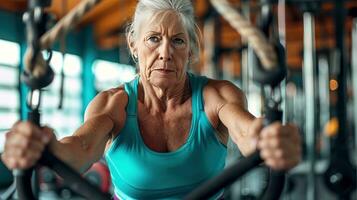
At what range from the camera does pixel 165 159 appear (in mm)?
1462

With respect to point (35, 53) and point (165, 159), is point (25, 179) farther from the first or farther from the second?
point (165, 159)

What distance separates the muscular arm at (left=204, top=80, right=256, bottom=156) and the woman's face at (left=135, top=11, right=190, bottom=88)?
15 cm

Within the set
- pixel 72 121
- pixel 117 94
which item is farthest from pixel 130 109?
pixel 72 121

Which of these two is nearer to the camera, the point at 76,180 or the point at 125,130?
the point at 76,180

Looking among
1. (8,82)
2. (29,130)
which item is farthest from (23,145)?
(8,82)

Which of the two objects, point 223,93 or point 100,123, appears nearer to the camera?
point 100,123

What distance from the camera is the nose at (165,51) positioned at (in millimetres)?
1302

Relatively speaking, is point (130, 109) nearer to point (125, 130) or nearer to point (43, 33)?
point (125, 130)

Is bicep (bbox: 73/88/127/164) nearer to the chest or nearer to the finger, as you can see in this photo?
the chest

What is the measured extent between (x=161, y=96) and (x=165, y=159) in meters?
0.20

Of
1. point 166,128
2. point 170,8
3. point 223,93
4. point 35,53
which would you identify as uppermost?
point 170,8

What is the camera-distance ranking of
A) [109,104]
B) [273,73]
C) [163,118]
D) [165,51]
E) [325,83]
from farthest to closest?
[325,83] < [163,118] < [109,104] < [165,51] < [273,73]

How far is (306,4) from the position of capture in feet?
10.0

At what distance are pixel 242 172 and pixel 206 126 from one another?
633mm
